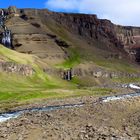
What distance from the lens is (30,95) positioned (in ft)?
466

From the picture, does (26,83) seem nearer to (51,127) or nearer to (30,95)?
(30,95)

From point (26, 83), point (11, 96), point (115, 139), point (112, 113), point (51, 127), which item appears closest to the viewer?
point (115, 139)

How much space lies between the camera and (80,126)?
198 ft

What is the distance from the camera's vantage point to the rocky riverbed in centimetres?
5541

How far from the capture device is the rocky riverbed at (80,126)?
5541 cm

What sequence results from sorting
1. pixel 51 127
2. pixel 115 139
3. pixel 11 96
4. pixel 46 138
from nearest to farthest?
pixel 115 139 < pixel 46 138 < pixel 51 127 < pixel 11 96

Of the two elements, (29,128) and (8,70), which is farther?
(8,70)

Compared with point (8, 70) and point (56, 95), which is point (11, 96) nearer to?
point (56, 95)

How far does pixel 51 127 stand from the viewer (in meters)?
60.7

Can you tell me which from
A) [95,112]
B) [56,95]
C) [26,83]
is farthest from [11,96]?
[95,112]

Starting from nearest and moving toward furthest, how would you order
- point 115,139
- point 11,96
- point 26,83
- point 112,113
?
point 115,139 → point 112,113 → point 11,96 → point 26,83

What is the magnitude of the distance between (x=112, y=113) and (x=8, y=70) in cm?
13060

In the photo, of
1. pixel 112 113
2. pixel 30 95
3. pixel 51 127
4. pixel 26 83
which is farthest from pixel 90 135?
pixel 26 83

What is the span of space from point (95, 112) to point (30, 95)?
237 ft
